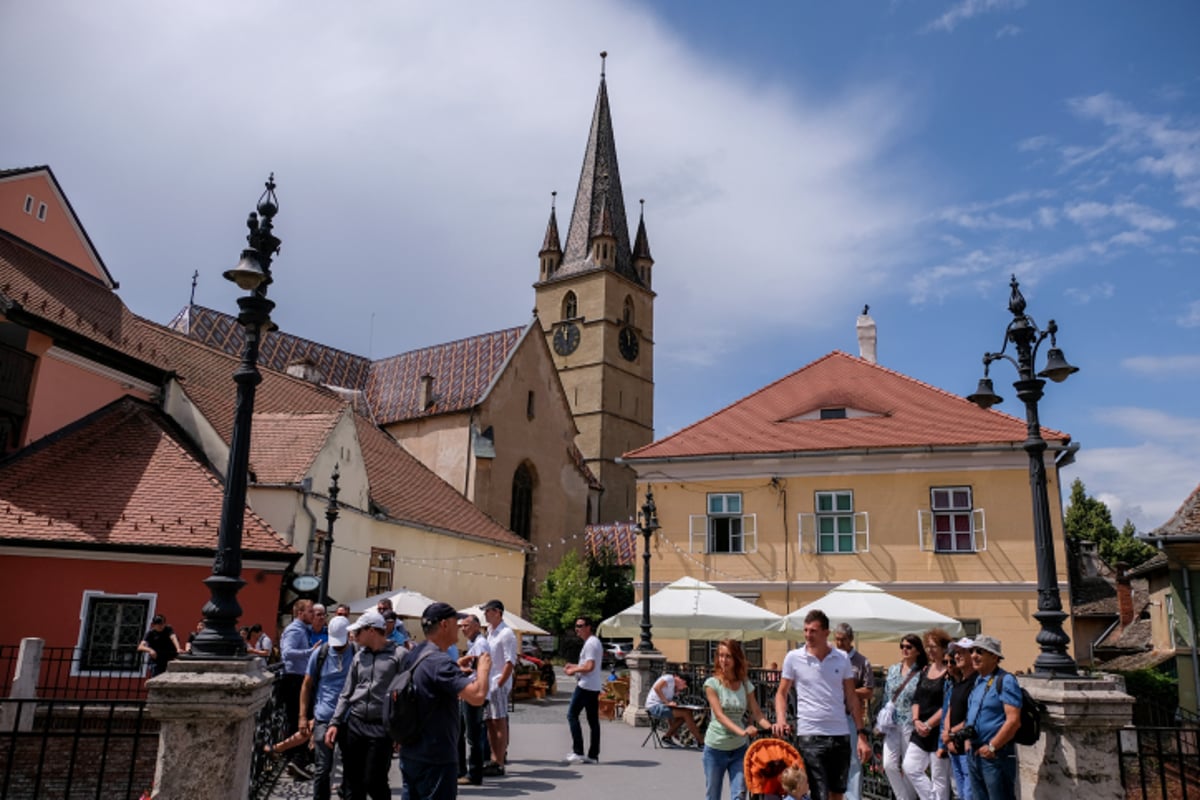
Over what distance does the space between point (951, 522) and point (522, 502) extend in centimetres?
2513

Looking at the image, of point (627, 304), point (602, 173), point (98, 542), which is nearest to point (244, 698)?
point (98, 542)

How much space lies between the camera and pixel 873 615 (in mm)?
14719

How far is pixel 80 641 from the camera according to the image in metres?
15.0

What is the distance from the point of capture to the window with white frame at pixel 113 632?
49.4ft

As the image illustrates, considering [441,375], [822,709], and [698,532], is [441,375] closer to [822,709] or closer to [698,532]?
[698,532]

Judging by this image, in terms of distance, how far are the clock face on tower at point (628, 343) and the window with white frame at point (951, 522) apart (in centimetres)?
4506

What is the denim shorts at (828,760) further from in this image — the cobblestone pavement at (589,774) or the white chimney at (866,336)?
the white chimney at (866,336)

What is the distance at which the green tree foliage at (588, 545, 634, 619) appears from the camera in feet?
143

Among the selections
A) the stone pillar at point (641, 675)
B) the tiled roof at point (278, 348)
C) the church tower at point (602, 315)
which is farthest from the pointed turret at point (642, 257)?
the stone pillar at point (641, 675)

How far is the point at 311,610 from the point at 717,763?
530cm

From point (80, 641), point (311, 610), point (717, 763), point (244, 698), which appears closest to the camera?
point (244, 698)

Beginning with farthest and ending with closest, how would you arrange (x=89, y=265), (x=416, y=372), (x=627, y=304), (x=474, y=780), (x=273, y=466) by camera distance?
(x=627, y=304) → (x=416, y=372) → (x=89, y=265) → (x=273, y=466) → (x=474, y=780)

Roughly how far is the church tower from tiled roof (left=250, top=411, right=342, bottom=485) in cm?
Result: 3748

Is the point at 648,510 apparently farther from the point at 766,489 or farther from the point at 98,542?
the point at 98,542
